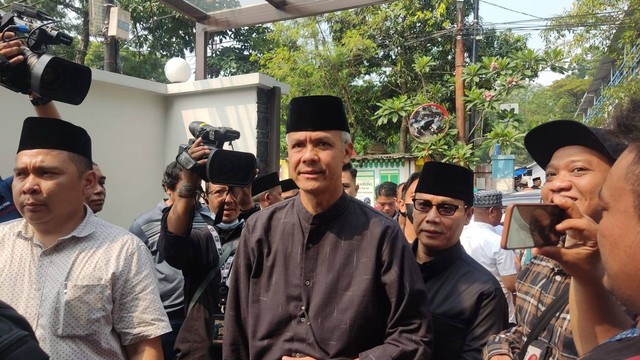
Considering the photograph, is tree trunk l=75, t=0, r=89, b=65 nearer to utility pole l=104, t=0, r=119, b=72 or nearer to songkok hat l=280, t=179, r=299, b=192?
utility pole l=104, t=0, r=119, b=72

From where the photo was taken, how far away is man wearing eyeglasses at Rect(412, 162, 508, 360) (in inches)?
92.4

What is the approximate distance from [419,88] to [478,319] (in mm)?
14757

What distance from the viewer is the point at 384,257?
2.09m

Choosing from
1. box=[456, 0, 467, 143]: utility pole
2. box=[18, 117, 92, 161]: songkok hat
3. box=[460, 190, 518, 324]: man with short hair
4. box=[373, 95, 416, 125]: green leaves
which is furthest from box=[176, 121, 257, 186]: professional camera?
box=[456, 0, 467, 143]: utility pole

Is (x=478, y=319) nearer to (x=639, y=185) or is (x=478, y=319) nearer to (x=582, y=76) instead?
(x=639, y=185)

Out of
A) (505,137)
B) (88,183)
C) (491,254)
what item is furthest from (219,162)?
(505,137)

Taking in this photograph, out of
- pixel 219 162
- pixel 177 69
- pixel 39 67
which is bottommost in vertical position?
pixel 219 162

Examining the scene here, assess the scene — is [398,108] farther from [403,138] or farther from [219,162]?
[219,162]

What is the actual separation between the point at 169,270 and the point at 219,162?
4.91 feet

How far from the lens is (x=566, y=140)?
183 cm

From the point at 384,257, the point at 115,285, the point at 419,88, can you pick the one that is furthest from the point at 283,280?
the point at 419,88

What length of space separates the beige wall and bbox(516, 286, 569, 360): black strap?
14.8 feet

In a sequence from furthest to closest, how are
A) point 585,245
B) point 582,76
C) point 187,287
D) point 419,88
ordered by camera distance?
point 582,76, point 419,88, point 187,287, point 585,245

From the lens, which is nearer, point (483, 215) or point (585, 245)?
point (585, 245)
